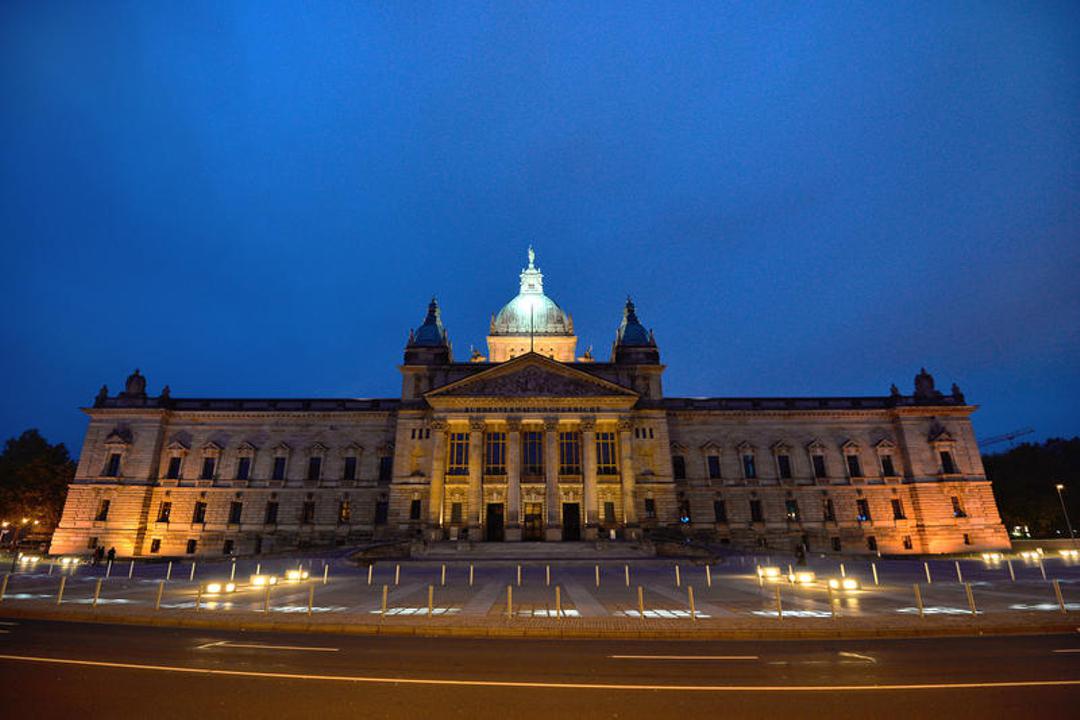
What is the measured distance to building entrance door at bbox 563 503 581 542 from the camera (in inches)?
1866

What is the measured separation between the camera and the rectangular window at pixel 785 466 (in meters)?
52.3

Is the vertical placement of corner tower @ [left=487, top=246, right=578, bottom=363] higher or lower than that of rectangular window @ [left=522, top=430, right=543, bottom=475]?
higher

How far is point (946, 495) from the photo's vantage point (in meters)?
50.6

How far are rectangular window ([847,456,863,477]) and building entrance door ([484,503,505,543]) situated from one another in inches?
1360

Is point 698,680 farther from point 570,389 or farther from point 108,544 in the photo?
point 108,544

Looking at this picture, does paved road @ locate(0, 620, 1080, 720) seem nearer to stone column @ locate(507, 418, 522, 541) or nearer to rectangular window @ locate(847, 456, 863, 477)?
stone column @ locate(507, 418, 522, 541)

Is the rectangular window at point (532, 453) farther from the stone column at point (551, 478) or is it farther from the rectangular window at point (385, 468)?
the rectangular window at point (385, 468)

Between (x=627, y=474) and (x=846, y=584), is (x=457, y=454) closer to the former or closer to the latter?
(x=627, y=474)

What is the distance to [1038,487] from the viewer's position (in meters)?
69.1

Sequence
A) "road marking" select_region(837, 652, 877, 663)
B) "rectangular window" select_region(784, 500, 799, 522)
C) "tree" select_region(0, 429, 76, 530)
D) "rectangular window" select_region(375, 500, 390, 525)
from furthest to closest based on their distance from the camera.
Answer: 1. "tree" select_region(0, 429, 76, 530)
2. "rectangular window" select_region(784, 500, 799, 522)
3. "rectangular window" select_region(375, 500, 390, 525)
4. "road marking" select_region(837, 652, 877, 663)

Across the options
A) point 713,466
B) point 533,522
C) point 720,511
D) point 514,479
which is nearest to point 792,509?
point 720,511

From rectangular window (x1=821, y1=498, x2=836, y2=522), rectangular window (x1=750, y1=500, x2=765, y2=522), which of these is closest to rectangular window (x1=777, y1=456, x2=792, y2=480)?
rectangular window (x1=750, y1=500, x2=765, y2=522)

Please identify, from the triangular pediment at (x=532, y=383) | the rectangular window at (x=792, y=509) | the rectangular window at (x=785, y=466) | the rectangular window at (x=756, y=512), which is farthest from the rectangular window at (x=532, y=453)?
the rectangular window at (x=792, y=509)

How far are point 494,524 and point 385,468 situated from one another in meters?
12.8
